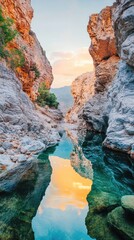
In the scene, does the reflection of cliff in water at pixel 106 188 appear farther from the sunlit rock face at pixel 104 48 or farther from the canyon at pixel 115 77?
the sunlit rock face at pixel 104 48

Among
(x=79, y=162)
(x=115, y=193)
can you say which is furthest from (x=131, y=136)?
(x=115, y=193)

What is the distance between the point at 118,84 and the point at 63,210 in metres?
12.0

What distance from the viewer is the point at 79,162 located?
10.2m

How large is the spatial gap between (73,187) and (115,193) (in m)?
1.43

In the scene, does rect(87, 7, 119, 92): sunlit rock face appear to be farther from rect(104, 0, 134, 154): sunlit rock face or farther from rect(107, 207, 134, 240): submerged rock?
rect(107, 207, 134, 240): submerged rock

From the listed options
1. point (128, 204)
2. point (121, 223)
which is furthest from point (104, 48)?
point (121, 223)

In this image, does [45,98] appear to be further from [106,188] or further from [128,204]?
[128,204]

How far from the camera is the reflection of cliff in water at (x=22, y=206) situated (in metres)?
3.70

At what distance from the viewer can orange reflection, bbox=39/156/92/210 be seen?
5238 millimetres

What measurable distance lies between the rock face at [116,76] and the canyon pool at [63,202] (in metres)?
2.80

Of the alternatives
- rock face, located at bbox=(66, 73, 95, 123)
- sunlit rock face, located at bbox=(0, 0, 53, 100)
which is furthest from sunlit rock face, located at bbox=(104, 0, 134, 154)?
rock face, located at bbox=(66, 73, 95, 123)

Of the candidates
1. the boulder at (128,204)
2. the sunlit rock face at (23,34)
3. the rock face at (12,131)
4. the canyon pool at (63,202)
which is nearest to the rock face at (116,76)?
the canyon pool at (63,202)

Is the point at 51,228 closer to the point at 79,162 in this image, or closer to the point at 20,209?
the point at 20,209

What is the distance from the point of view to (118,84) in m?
14.9
